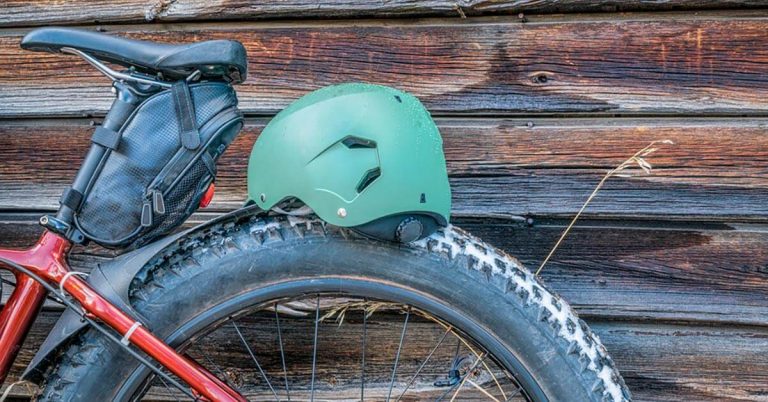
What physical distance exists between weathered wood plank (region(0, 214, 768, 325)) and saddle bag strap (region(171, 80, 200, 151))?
545mm

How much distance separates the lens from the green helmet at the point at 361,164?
2.53ft

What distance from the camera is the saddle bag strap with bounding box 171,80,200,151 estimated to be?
81cm

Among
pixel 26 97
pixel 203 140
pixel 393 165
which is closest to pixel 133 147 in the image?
pixel 203 140

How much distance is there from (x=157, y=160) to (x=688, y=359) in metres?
0.99

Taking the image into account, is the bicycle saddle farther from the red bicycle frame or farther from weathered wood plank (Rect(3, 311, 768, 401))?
weathered wood plank (Rect(3, 311, 768, 401))

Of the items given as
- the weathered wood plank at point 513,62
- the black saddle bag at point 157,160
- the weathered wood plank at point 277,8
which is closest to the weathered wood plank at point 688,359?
the weathered wood plank at point 513,62

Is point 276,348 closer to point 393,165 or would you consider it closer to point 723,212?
point 393,165

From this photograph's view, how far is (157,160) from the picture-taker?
824 millimetres

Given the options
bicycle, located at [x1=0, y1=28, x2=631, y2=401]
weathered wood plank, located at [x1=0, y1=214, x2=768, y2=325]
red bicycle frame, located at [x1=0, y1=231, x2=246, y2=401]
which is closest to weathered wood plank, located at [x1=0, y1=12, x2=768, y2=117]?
weathered wood plank, located at [x1=0, y1=214, x2=768, y2=325]

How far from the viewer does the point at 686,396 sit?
1252mm

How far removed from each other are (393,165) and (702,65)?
64 cm

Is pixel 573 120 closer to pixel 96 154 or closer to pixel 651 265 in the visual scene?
pixel 651 265

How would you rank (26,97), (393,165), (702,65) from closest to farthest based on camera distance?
(393,165), (702,65), (26,97)

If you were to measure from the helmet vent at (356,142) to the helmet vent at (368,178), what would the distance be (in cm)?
3
